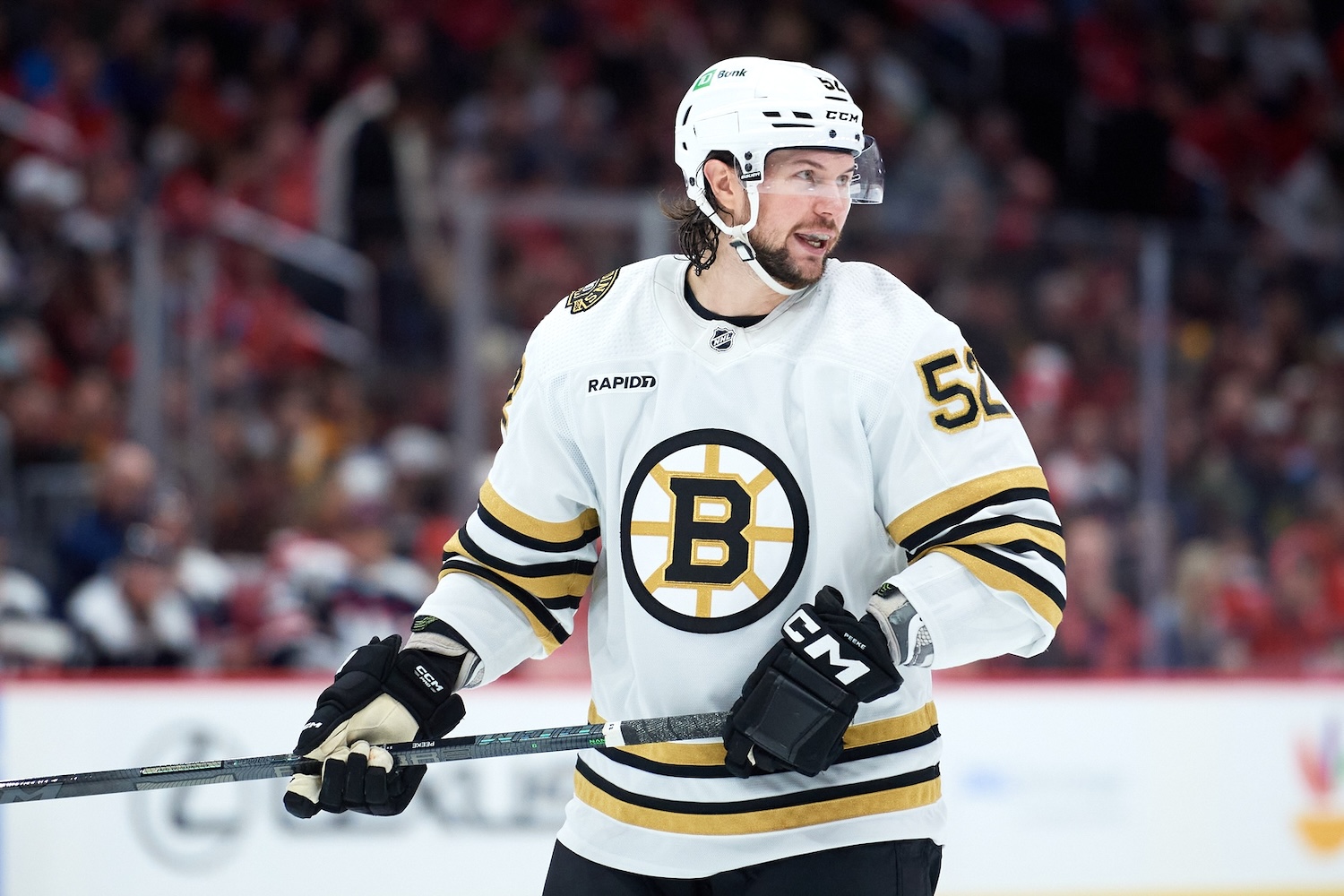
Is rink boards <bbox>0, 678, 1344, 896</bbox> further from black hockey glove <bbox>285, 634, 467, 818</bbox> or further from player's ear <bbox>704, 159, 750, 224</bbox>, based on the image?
player's ear <bbox>704, 159, 750, 224</bbox>

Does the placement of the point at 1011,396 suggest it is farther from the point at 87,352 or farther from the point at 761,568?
the point at 761,568

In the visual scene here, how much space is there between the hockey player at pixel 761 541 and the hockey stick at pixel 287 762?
35mm

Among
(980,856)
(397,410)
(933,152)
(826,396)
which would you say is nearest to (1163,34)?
(933,152)

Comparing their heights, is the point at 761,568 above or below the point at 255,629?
below

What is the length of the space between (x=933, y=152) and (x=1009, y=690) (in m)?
3.26

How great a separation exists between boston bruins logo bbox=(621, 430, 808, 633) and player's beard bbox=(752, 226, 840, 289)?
219 mm

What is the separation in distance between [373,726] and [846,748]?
1.99 feet

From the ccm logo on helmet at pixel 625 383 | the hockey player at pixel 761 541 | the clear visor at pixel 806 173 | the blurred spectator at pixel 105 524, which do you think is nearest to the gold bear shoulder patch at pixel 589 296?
the hockey player at pixel 761 541

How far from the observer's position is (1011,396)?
5297 millimetres

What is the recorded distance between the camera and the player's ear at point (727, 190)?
2.23 meters

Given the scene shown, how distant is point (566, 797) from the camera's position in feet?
14.1

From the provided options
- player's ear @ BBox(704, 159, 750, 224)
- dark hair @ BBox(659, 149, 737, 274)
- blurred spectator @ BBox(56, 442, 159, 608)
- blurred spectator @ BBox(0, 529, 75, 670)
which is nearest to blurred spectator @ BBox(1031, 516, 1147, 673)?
blurred spectator @ BBox(56, 442, 159, 608)

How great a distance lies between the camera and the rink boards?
414cm

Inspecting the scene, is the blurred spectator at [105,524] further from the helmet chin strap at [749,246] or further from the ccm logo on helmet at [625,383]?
the helmet chin strap at [749,246]
